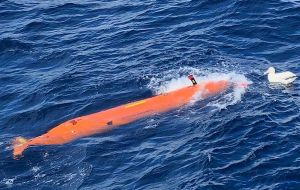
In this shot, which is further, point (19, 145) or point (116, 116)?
point (116, 116)

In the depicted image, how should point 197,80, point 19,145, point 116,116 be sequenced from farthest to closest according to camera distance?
point 197,80, point 116,116, point 19,145

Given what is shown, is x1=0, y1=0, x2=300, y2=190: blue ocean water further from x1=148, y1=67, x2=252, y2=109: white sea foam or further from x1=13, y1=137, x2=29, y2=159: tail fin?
x1=13, y1=137, x2=29, y2=159: tail fin

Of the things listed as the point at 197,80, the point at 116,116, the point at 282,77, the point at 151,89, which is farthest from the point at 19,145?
the point at 282,77

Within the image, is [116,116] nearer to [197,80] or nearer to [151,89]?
[151,89]

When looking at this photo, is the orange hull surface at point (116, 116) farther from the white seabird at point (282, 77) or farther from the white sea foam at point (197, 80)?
the white seabird at point (282, 77)

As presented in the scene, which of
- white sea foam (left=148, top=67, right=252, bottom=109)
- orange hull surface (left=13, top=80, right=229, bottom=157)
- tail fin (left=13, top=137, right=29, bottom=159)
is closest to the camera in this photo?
tail fin (left=13, top=137, right=29, bottom=159)

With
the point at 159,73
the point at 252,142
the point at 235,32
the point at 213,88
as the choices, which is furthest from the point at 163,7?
the point at 252,142

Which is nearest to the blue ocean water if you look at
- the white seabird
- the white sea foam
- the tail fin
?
the white sea foam
